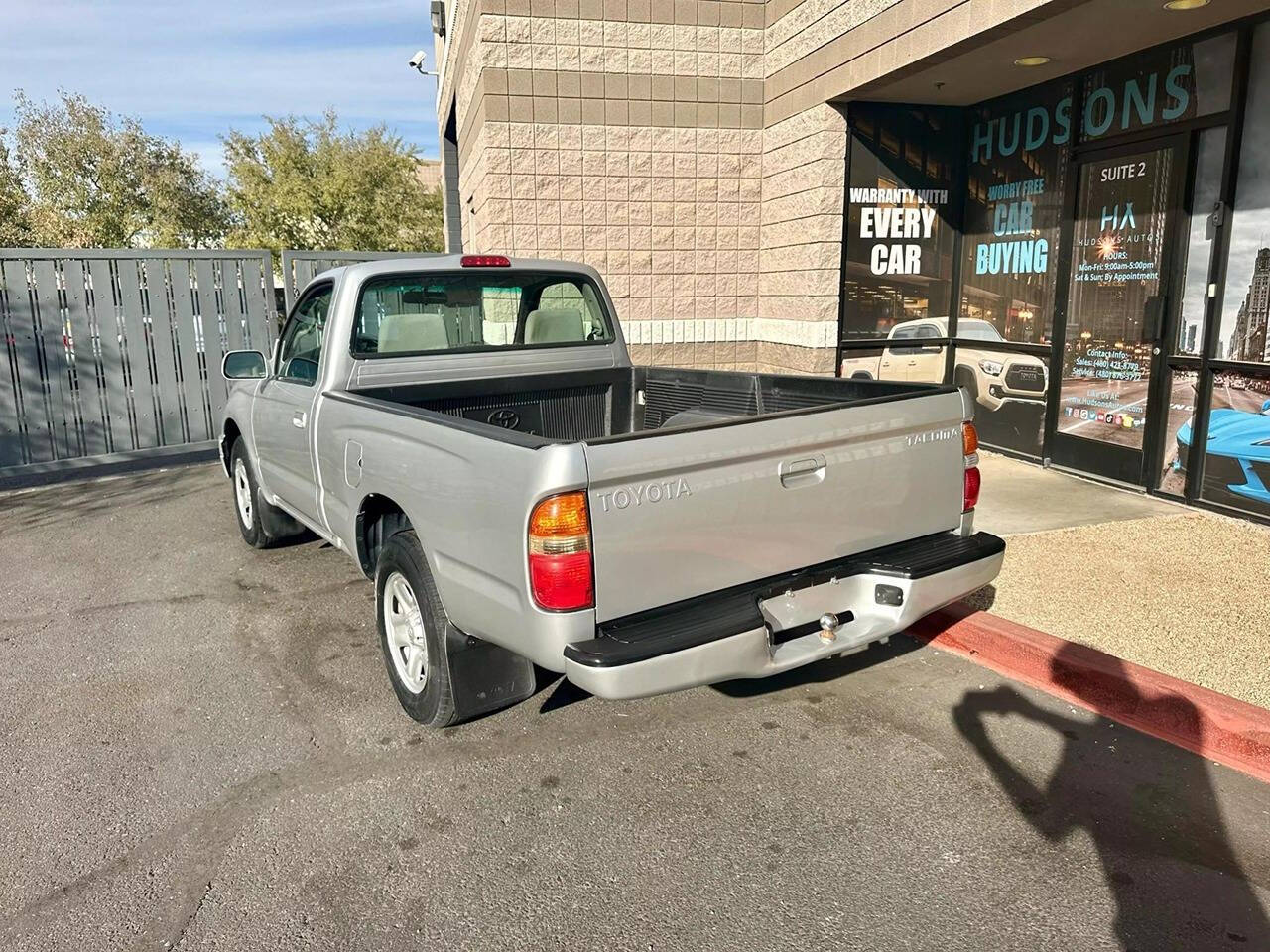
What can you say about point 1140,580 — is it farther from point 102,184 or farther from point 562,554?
point 102,184

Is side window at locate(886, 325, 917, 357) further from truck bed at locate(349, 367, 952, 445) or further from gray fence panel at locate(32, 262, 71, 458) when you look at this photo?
gray fence panel at locate(32, 262, 71, 458)

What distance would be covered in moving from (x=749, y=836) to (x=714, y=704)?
1.01 m

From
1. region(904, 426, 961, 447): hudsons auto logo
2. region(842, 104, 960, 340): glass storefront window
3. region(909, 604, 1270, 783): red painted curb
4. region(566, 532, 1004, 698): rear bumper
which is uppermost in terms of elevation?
region(842, 104, 960, 340): glass storefront window

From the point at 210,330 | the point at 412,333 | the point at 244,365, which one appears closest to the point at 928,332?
the point at 412,333

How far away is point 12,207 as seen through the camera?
31.3m

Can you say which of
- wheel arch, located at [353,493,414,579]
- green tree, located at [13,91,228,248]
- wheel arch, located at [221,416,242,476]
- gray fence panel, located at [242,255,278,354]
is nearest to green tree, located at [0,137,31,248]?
green tree, located at [13,91,228,248]

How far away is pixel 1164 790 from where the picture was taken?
336 centimetres

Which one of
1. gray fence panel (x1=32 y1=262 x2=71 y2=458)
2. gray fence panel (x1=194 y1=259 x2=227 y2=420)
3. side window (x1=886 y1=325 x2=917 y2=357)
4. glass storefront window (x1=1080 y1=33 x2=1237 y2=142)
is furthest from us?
gray fence panel (x1=194 y1=259 x2=227 y2=420)

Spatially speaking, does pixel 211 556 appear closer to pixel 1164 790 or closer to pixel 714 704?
pixel 714 704

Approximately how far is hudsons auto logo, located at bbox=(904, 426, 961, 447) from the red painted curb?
4.01 feet

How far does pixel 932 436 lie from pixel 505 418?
7.58ft

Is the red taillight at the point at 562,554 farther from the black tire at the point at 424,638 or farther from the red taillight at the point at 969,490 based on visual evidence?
the red taillight at the point at 969,490

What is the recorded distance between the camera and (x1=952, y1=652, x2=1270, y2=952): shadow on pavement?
264 centimetres

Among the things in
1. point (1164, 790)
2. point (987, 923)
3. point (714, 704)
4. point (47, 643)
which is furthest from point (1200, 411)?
point (47, 643)
